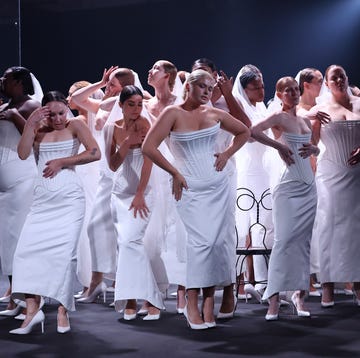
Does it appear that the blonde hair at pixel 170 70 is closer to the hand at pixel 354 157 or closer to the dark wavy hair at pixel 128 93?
the dark wavy hair at pixel 128 93

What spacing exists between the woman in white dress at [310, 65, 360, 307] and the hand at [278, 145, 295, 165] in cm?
50

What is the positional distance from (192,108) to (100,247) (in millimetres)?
1681

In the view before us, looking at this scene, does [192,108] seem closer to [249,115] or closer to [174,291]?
[249,115]

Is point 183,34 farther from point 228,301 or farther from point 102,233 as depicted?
point 228,301

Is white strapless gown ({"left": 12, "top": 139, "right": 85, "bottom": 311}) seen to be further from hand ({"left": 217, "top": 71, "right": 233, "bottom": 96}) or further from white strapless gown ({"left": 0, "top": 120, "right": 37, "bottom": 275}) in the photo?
hand ({"left": 217, "top": 71, "right": 233, "bottom": 96})

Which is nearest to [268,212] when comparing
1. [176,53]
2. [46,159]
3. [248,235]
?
[248,235]

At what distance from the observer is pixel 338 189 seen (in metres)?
6.55

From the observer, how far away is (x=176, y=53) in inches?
392

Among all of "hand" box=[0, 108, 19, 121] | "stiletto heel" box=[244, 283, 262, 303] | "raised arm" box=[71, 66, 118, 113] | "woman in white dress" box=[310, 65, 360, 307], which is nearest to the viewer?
"hand" box=[0, 108, 19, 121]

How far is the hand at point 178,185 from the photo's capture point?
5.55 m

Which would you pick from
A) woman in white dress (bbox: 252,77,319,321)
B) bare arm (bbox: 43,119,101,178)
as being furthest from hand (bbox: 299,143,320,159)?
bare arm (bbox: 43,119,101,178)

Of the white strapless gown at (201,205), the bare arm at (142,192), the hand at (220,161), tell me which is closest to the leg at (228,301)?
the white strapless gown at (201,205)

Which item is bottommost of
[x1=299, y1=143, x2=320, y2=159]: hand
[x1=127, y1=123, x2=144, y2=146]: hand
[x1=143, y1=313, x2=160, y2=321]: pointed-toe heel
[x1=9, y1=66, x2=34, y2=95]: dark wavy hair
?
[x1=143, y1=313, x2=160, y2=321]: pointed-toe heel

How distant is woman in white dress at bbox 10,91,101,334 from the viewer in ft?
18.3
